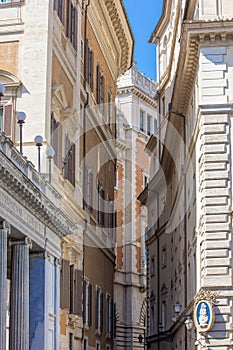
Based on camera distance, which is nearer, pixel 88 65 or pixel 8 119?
pixel 8 119

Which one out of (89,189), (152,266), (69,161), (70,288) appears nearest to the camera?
(70,288)

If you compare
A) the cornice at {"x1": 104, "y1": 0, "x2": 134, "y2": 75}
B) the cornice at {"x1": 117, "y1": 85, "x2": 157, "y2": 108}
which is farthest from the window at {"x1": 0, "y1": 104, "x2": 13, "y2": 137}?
the cornice at {"x1": 117, "y1": 85, "x2": 157, "y2": 108}

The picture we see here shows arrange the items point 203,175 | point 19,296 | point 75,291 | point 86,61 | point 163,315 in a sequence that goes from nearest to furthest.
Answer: point 19,296 < point 203,175 < point 75,291 < point 86,61 < point 163,315

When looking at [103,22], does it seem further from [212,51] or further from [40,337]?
[40,337]

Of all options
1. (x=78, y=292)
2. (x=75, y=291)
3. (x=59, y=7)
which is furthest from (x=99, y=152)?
(x=59, y=7)

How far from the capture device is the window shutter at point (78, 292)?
3703 centimetres

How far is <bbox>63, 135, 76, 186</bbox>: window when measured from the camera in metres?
35.6

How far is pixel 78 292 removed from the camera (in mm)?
37375

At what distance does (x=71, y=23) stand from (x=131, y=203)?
3076cm

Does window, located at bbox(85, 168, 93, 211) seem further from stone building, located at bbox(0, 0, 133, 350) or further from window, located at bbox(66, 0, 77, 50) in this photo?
window, located at bbox(66, 0, 77, 50)

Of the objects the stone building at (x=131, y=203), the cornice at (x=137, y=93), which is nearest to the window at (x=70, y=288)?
the stone building at (x=131, y=203)

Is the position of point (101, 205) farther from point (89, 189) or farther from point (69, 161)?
point (69, 161)

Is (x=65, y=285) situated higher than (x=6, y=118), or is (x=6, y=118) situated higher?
(x=6, y=118)

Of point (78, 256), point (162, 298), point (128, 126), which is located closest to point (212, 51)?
point (78, 256)
